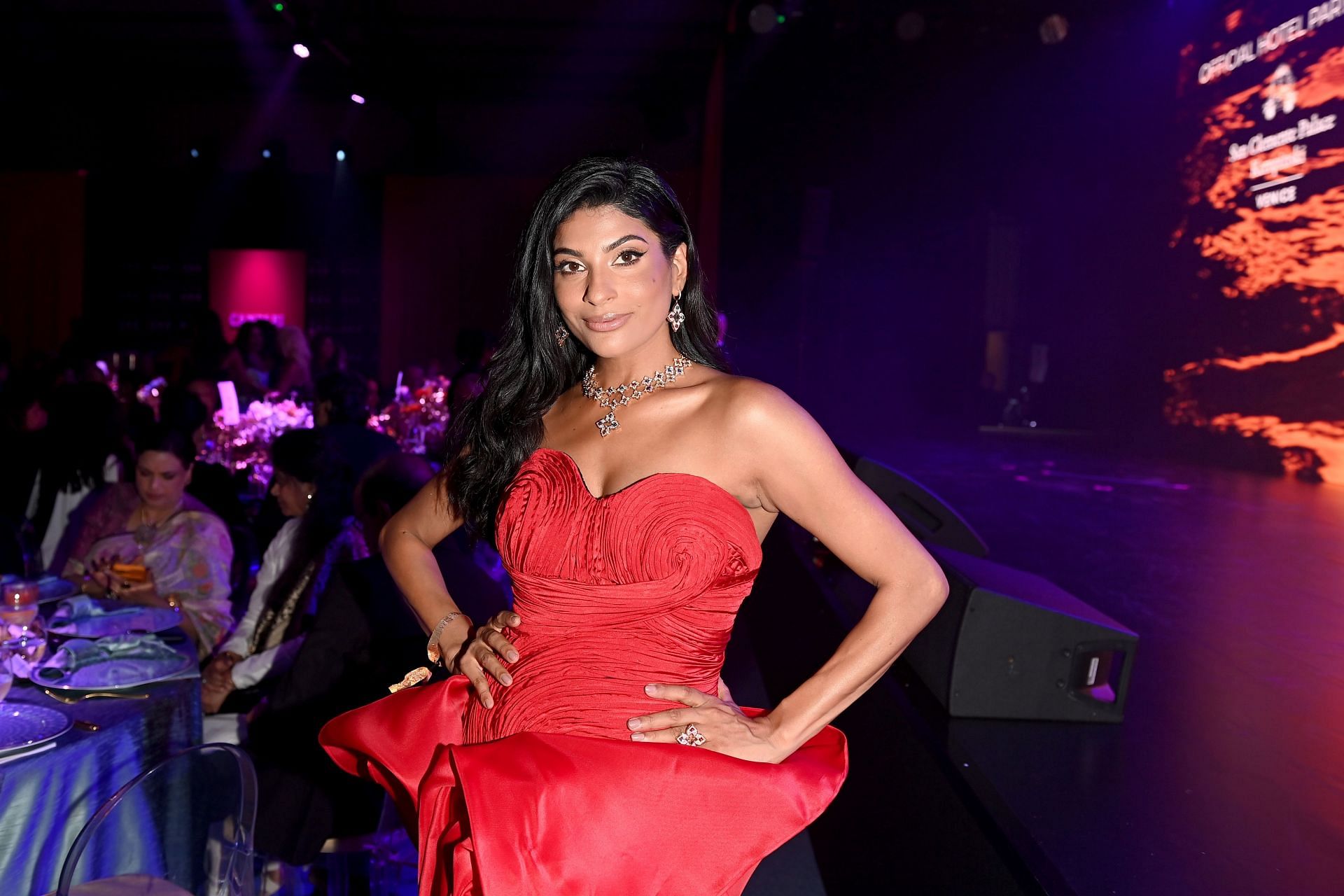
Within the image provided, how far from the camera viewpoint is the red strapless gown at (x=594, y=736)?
4.01 ft

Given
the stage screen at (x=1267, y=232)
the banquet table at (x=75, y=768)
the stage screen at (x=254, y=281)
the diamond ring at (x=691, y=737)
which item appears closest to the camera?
the diamond ring at (x=691, y=737)

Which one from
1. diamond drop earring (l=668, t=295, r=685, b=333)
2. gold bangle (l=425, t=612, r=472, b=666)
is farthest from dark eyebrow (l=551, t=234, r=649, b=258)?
gold bangle (l=425, t=612, r=472, b=666)

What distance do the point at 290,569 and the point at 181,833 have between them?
1116mm

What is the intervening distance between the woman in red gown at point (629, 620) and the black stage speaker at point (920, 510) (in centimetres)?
124

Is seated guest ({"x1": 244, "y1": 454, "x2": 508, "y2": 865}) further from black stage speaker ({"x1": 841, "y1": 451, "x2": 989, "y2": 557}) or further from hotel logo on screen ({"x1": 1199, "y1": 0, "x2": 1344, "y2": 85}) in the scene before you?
hotel logo on screen ({"x1": 1199, "y1": 0, "x2": 1344, "y2": 85})

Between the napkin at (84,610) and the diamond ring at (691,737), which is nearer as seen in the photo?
the diamond ring at (691,737)

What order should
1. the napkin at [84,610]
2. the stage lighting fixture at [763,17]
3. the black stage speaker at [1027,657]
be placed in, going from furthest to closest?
the stage lighting fixture at [763,17] → the napkin at [84,610] → the black stage speaker at [1027,657]

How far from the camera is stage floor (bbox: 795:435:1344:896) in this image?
57.9 inches

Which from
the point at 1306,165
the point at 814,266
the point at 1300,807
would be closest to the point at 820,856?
the point at 1300,807

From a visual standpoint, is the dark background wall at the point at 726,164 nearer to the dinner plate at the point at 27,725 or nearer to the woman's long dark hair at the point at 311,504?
the woman's long dark hair at the point at 311,504

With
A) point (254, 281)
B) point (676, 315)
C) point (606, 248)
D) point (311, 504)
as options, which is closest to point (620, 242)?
point (606, 248)

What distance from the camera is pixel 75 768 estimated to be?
1.93 meters

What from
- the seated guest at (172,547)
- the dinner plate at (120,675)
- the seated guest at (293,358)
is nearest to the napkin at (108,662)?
the dinner plate at (120,675)

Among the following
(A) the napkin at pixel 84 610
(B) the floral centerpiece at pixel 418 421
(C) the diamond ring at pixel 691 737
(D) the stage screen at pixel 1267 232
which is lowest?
(A) the napkin at pixel 84 610
